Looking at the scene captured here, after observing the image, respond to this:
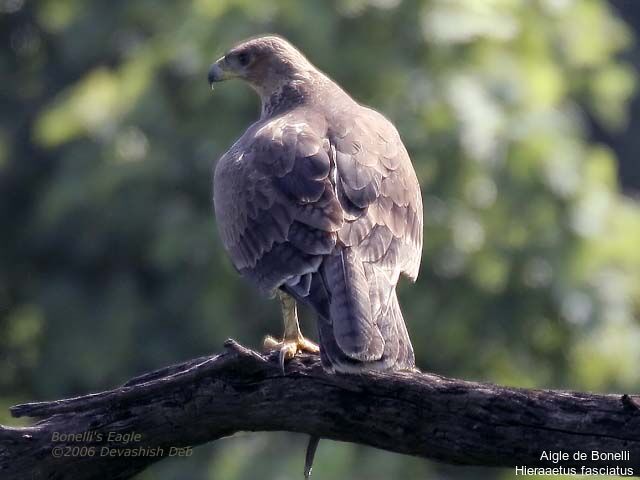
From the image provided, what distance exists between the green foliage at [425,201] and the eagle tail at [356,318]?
14.5 feet

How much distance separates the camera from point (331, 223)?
5902 millimetres

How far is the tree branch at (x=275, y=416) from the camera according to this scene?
529cm

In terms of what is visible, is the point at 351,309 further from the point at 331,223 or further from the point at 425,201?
the point at 425,201

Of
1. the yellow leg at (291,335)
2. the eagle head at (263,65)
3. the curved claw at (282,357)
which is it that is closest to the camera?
the curved claw at (282,357)

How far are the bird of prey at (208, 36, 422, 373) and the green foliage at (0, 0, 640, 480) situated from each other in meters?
3.82

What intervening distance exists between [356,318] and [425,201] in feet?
18.7

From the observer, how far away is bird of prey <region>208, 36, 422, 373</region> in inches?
217

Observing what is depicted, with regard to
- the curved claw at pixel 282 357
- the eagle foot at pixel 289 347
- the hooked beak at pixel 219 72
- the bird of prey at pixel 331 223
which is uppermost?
the hooked beak at pixel 219 72

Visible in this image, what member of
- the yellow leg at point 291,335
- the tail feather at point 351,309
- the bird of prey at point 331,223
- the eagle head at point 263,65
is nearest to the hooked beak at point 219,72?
the eagle head at point 263,65

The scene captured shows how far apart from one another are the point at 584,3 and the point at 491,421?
8.17 m

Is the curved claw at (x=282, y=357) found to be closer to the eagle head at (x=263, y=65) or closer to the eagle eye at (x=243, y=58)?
the eagle head at (x=263, y=65)

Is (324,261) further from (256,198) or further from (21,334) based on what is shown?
(21,334)

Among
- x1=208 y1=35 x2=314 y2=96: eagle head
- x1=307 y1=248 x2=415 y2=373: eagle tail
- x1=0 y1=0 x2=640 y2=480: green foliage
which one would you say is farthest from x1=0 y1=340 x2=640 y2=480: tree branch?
x1=0 y1=0 x2=640 y2=480: green foliage

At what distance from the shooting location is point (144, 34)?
13.1 metres
